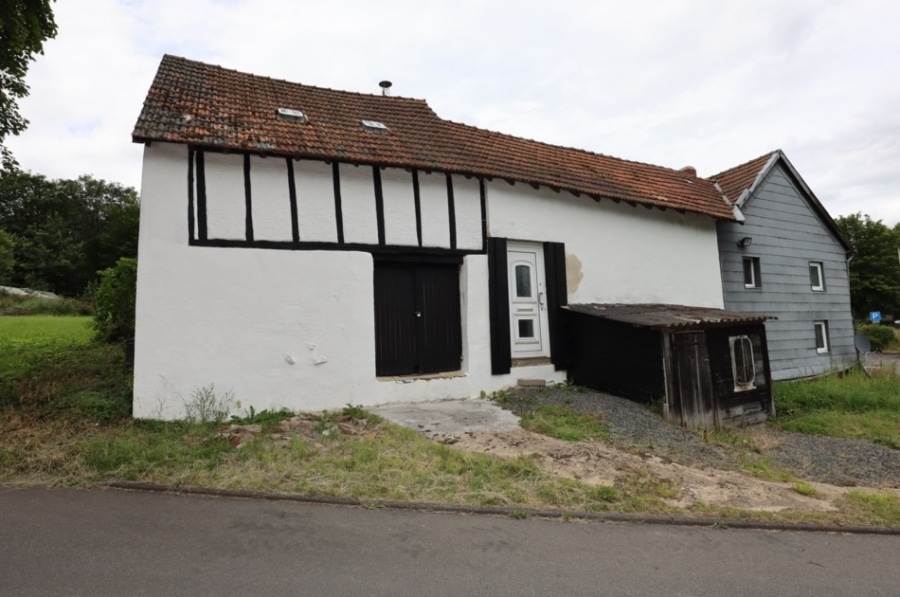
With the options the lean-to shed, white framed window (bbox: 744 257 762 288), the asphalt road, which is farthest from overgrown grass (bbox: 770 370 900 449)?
the asphalt road

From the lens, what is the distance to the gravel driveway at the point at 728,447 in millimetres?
6219

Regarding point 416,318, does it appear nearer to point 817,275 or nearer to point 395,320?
point 395,320

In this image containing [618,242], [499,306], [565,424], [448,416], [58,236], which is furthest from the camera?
[58,236]

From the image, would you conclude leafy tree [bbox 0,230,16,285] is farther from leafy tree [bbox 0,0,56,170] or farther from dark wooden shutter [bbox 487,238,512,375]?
dark wooden shutter [bbox 487,238,512,375]

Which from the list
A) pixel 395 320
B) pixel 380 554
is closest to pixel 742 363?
pixel 395 320

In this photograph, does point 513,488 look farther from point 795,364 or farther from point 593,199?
point 795,364

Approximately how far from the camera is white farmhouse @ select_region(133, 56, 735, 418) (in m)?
7.23

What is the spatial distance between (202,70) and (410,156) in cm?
475

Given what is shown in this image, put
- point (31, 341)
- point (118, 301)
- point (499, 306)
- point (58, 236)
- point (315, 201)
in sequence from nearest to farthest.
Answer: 1. point (315, 201)
2. point (499, 306)
3. point (118, 301)
4. point (31, 341)
5. point (58, 236)

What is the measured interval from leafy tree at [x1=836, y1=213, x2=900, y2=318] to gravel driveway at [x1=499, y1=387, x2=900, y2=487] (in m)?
39.6

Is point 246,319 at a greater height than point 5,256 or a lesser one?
lesser

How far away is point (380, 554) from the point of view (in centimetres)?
351

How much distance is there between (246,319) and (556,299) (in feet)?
20.1

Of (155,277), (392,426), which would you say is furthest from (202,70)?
(392,426)
